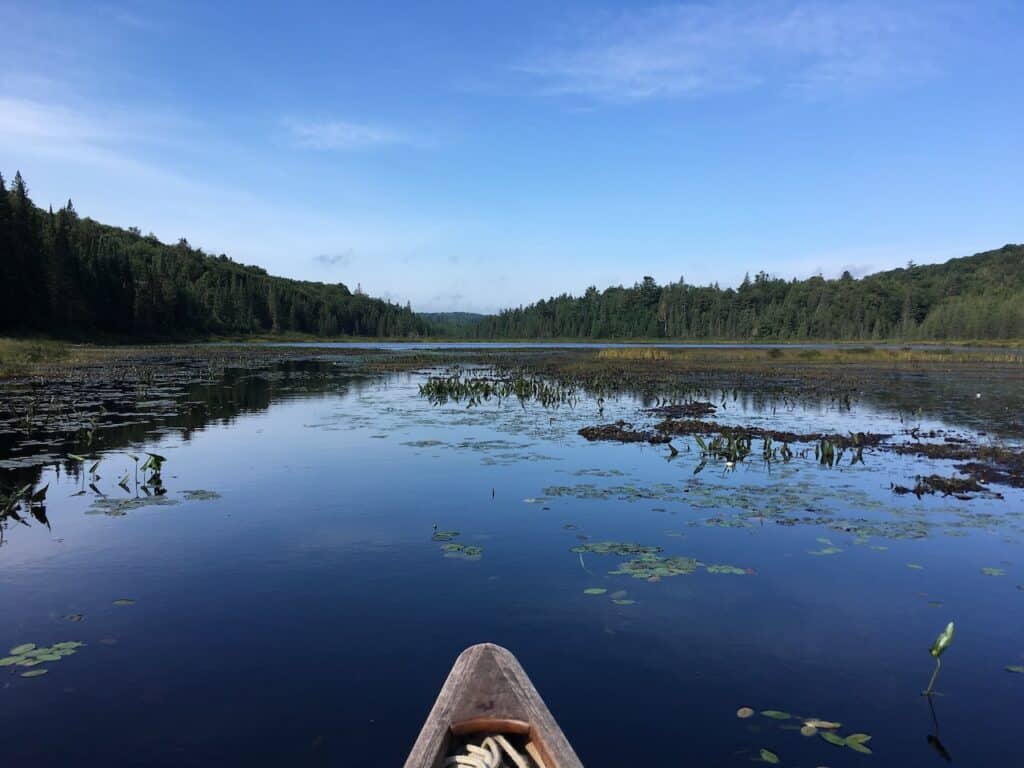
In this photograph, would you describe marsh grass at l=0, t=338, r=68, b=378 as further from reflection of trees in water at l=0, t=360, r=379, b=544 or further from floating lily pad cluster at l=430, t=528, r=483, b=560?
floating lily pad cluster at l=430, t=528, r=483, b=560

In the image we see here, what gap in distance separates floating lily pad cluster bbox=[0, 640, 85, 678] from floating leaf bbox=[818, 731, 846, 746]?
6.84m

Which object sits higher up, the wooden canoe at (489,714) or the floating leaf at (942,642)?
the floating leaf at (942,642)

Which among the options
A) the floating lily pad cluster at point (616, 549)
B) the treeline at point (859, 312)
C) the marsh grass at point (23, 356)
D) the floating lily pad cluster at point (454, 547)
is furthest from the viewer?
the treeline at point (859, 312)

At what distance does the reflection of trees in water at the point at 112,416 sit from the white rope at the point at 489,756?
870 cm

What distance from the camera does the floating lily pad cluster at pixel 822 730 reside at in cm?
495

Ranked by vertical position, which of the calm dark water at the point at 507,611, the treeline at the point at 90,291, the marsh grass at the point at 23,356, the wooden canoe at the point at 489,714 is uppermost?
the treeline at the point at 90,291

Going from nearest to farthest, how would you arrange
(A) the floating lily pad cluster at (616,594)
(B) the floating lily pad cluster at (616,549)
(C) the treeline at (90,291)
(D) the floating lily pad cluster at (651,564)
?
(A) the floating lily pad cluster at (616,594)
(D) the floating lily pad cluster at (651,564)
(B) the floating lily pad cluster at (616,549)
(C) the treeline at (90,291)

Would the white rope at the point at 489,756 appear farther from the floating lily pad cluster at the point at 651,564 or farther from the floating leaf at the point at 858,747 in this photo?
the floating lily pad cluster at the point at 651,564

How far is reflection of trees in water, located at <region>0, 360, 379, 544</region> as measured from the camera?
12391 mm

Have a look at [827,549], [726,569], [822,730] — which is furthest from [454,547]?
[827,549]

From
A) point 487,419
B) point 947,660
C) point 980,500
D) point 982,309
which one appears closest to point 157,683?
point 947,660

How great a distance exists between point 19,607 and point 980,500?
15322 millimetres

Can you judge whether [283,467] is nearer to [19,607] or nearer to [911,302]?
[19,607]

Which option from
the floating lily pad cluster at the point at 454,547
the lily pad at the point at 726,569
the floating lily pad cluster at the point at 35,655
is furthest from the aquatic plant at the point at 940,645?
the floating lily pad cluster at the point at 35,655
